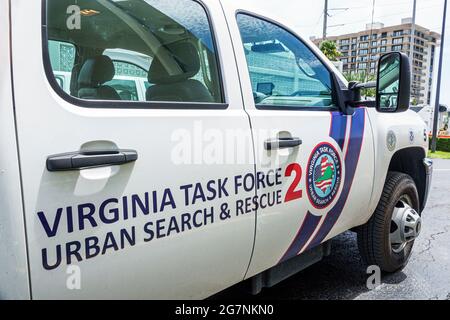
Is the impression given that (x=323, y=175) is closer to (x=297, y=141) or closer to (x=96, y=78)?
(x=297, y=141)

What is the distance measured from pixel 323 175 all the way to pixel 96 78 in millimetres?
1339

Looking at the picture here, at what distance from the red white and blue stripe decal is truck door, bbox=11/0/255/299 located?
0.49 meters

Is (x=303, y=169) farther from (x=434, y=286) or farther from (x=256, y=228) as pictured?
(x=434, y=286)

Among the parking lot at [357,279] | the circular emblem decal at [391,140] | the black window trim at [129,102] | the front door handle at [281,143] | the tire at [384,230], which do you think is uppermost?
the black window trim at [129,102]

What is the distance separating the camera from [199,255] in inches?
64.7

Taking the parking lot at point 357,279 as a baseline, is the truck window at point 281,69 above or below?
above

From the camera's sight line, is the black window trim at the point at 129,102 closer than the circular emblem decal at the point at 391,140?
Yes

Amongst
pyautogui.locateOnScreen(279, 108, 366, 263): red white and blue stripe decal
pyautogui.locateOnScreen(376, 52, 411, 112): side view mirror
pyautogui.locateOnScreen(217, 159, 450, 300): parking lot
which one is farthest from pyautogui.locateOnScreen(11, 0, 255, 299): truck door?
pyautogui.locateOnScreen(376, 52, 411, 112): side view mirror

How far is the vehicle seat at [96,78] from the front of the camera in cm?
147

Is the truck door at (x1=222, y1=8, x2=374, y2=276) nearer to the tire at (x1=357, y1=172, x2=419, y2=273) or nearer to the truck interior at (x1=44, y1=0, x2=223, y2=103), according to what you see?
the truck interior at (x1=44, y1=0, x2=223, y2=103)

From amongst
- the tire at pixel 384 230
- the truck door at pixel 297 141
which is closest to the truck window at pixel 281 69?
the truck door at pixel 297 141

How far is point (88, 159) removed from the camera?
49.5 inches

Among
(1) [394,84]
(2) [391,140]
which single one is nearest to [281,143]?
(1) [394,84]

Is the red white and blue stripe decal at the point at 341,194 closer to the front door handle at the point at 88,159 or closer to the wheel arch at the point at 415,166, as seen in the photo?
the wheel arch at the point at 415,166
